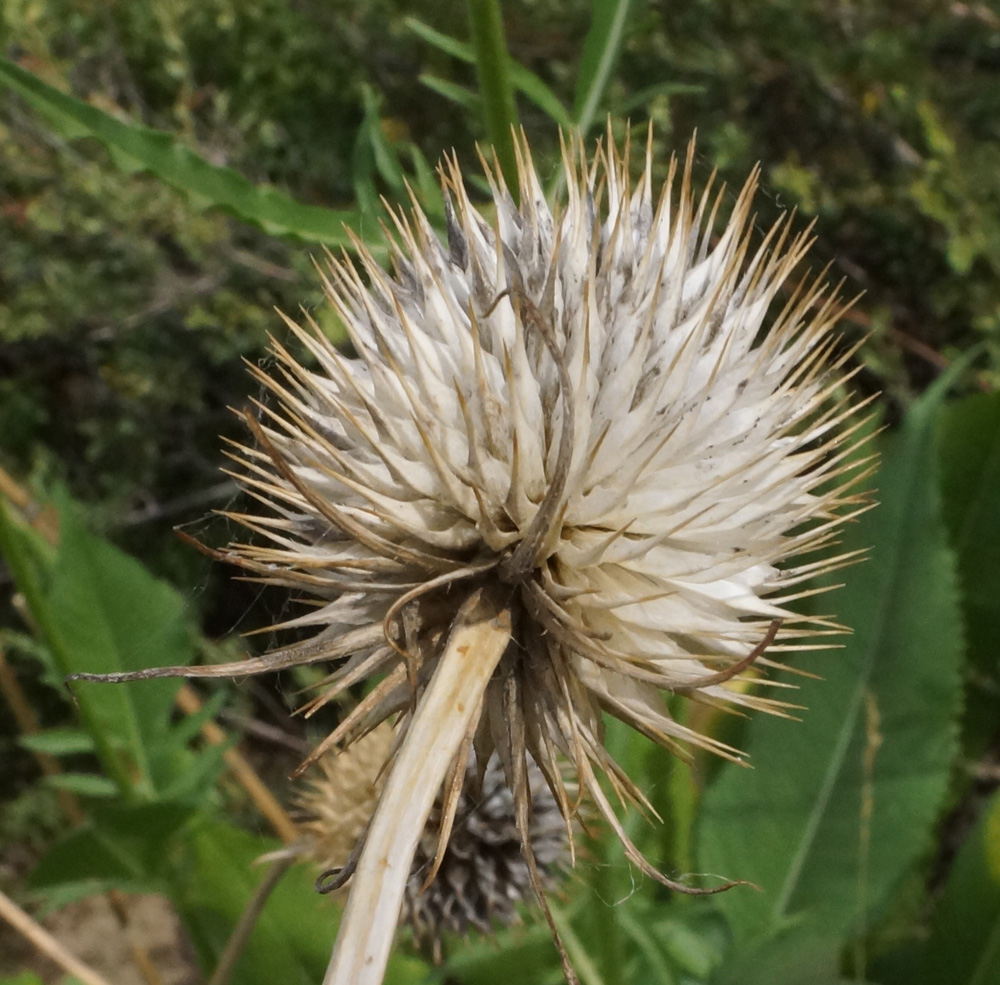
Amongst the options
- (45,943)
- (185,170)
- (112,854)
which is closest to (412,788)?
(185,170)

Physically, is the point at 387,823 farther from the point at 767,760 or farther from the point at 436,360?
the point at 767,760

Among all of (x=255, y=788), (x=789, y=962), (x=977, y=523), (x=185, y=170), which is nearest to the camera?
(x=185, y=170)

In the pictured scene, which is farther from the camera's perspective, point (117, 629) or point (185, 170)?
point (117, 629)

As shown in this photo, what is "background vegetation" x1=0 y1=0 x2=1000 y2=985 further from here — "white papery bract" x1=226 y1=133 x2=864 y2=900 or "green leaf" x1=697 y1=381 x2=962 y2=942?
"white papery bract" x1=226 y1=133 x2=864 y2=900

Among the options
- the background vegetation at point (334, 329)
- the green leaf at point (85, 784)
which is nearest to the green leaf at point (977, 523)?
the background vegetation at point (334, 329)

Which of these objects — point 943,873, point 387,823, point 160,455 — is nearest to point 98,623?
point 160,455

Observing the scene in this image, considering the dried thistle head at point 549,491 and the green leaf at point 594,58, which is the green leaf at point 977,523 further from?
the dried thistle head at point 549,491

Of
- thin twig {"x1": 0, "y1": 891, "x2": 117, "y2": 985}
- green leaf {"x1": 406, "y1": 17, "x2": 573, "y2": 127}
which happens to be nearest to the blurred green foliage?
green leaf {"x1": 406, "y1": 17, "x2": 573, "y2": 127}

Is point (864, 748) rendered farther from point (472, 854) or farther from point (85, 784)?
point (85, 784)
